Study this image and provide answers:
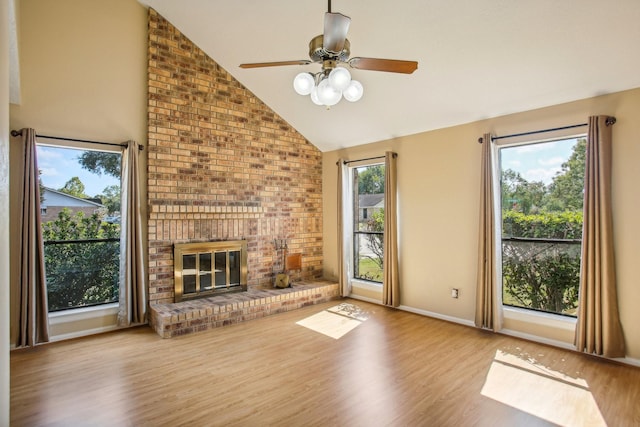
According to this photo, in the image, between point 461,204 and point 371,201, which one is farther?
point 371,201

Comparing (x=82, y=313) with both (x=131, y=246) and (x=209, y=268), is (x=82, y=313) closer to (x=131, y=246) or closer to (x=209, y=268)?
(x=131, y=246)

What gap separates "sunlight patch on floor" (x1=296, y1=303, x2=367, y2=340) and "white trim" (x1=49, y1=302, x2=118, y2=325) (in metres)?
2.37

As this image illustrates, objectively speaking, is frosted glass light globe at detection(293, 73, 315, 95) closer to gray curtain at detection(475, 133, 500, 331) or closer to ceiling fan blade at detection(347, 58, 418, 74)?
ceiling fan blade at detection(347, 58, 418, 74)

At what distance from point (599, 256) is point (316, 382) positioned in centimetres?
300

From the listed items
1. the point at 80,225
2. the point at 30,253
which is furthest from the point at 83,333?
the point at 80,225

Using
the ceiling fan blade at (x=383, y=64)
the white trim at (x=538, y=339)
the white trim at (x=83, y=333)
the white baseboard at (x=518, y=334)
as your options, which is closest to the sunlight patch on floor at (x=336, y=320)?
the white baseboard at (x=518, y=334)

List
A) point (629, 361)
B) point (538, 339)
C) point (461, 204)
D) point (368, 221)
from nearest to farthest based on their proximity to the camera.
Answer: point (629, 361) → point (538, 339) → point (461, 204) → point (368, 221)

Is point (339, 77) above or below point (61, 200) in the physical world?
above

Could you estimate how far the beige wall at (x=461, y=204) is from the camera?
133 inches

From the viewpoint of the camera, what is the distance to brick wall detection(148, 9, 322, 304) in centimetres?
467

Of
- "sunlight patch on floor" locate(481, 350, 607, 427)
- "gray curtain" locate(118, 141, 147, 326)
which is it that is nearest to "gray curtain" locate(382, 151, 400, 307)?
"sunlight patch on floor" locate(481, 350, 607, 427)

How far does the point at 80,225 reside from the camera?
14.0ft

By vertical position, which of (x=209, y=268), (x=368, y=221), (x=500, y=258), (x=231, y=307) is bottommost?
(x=231, y=307)

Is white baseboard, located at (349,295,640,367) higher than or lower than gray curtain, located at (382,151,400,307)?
lower
